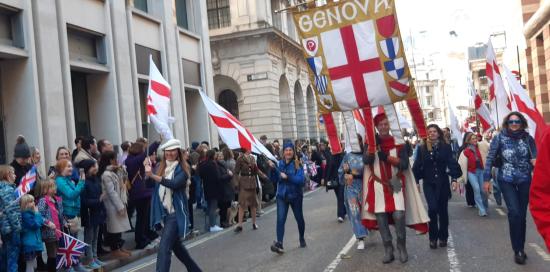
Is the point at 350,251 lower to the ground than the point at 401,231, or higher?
lower

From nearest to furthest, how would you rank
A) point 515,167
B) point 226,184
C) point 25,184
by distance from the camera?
point 515,167
point 25,184
point 226,184

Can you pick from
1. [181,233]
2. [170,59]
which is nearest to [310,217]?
[181,233]

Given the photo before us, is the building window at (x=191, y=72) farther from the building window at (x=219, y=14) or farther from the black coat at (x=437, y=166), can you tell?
the black coat at (x=437, y=166)

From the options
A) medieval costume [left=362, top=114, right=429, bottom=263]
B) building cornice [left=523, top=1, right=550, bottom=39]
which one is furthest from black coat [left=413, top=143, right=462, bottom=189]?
building cornice [left=523, top=1, right=550, bottom=39]

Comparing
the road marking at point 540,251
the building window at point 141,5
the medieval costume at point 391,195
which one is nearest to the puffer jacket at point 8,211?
the medieval costume at point 391,195

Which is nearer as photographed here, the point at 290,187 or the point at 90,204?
the point at 90,204

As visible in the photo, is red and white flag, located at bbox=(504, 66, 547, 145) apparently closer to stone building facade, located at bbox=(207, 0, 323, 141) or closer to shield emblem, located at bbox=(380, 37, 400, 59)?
shield emblem, located at bbox=(380, 37, 400, 59)

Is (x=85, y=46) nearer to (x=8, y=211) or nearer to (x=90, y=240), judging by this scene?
(x=90, y=240)

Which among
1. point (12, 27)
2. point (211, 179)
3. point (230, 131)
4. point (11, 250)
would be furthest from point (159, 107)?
point (12, 27)

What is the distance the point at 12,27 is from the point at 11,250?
8049 millimetres

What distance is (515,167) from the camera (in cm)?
740

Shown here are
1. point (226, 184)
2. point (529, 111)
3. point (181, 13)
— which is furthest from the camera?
point (181, 13)

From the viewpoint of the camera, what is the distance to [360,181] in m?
9.15

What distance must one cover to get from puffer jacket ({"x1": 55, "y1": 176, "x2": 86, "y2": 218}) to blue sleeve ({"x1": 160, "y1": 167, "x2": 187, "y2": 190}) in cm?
213
